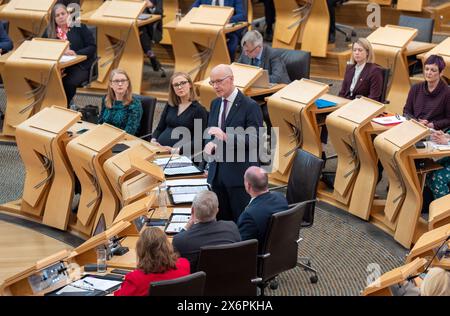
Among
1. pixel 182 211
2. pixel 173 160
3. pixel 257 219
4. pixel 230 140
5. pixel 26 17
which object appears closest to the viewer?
pixel 257 219

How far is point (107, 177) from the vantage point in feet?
23.5

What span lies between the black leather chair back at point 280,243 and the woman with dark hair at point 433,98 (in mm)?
2201

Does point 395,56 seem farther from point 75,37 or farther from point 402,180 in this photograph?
point 75,37

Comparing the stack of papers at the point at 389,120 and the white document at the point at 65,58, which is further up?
the stack of papers at the point at 389,120

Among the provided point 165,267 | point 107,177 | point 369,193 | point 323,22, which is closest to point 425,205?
point 369,193

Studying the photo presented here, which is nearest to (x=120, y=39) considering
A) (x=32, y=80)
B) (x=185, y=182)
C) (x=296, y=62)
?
(x=32, y=80)

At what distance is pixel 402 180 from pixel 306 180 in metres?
0.83

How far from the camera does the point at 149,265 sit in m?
4.84

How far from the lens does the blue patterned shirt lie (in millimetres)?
7996

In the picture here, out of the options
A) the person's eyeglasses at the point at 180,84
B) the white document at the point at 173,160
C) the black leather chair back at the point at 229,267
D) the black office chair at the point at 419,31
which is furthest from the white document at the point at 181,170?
the black office chair at the point at 419,31

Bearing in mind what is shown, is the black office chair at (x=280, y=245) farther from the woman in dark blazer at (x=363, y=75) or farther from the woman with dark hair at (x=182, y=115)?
the woman in dark blazer at (x=363, y=75)

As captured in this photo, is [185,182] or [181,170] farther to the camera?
[181,170]

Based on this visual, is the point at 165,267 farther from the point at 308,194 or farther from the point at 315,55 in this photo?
the point at 315,55

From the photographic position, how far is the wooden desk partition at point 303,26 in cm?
1138
